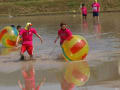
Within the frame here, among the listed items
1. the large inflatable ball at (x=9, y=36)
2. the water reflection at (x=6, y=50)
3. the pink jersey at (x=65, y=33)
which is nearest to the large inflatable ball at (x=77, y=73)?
the pink jersey at (x=65, y=33)

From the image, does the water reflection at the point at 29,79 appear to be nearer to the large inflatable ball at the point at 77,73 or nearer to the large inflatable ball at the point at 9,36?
the large inflatable ball at the point at 77,73

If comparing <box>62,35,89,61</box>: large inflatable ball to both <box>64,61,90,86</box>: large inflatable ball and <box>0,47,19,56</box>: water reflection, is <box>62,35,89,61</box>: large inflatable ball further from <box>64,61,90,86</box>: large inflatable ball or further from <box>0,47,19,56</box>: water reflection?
<box>0,47,19,56</box>: water reflection

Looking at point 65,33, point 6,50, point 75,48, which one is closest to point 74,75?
point 75,48

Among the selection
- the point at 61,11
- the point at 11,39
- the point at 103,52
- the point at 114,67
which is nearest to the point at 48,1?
the point at 61,11

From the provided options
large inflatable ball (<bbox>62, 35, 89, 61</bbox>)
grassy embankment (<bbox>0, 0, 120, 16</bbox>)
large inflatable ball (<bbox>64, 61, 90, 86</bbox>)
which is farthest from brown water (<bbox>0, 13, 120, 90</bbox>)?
grassy embankment (<bbox>0, 0, 120, 16</bbox>)

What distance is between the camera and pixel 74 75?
9.31 metres

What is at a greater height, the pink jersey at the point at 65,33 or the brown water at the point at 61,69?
the pink jersey at the point at 65,33

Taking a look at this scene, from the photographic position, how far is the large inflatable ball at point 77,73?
865cm

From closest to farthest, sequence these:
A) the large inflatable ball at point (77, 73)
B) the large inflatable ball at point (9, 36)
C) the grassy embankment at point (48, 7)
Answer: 1. the large inflatable ball at point (77, 73)
2. the large inflatable ball at point (9, 36)
3. the grassy embankment at point (48, 7)

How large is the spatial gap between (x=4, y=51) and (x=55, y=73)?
527 cm

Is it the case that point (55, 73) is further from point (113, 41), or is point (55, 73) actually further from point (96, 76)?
point (113, 41)

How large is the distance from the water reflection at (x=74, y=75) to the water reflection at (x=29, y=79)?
0.62m

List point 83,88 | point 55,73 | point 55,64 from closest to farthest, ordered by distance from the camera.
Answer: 1. point 83,88
2. point 55,73
3. point 55,64

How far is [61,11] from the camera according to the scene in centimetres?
3850
